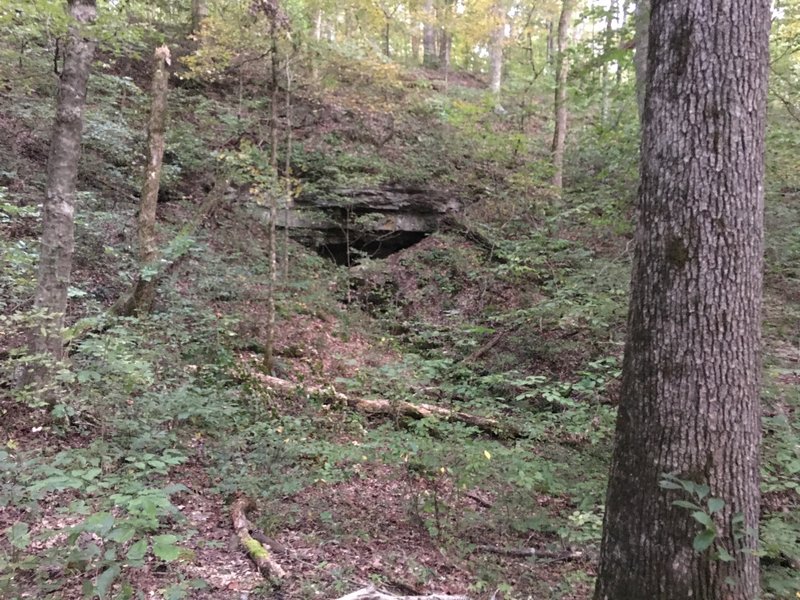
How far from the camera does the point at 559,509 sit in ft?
17.0

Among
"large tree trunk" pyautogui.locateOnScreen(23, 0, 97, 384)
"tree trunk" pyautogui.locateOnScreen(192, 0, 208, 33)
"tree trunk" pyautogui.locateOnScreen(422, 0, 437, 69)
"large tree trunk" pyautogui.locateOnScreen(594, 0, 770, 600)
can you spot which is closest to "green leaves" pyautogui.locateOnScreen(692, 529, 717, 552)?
"large tree trunk" pyautogui.locateOnScreen(594, 0, 770, 600)

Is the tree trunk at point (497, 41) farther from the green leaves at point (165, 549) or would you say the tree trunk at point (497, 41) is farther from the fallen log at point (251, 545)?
the green leaves at point (165, 549)

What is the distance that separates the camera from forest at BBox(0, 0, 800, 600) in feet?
8.68

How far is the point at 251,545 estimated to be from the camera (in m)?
3.91

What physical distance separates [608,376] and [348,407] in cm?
345

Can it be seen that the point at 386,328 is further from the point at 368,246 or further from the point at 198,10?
the point at 198,10

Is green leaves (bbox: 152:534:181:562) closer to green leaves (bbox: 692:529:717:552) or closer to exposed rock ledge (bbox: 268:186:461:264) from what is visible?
green leaves (bbox: 692:529:717:552)

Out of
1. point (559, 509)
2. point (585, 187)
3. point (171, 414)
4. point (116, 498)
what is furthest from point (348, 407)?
point (585, 187)

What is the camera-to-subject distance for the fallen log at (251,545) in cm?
363

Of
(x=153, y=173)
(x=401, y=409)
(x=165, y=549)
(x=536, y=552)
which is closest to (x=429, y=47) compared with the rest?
(x=153, y=173)

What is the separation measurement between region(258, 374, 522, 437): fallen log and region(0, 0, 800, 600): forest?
0.05m

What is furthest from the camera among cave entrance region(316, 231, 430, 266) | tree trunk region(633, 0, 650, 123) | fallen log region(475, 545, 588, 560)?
cave entrance region(316, 231, 430, 266)

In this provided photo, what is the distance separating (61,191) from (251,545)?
13.4ft

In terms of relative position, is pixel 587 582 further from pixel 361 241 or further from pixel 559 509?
pixel 361 241
